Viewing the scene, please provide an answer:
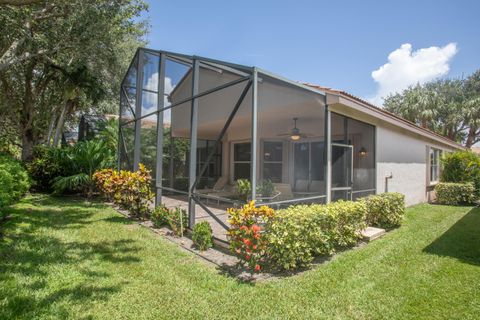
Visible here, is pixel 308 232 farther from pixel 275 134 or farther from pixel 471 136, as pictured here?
pixel 471 136

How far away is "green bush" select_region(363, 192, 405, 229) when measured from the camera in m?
6.64

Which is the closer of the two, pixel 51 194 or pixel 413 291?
pixel 413 291

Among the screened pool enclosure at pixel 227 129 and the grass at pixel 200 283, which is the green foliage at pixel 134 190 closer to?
the screened pool enclosure at pixel 227 129

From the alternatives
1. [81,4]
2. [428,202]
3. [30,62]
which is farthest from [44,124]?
[428,202]

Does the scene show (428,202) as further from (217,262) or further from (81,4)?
(81,4)

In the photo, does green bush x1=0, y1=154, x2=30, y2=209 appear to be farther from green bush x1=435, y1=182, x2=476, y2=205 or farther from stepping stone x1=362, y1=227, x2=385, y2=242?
green bush x1=435, y1=182, x2=476, y2=205

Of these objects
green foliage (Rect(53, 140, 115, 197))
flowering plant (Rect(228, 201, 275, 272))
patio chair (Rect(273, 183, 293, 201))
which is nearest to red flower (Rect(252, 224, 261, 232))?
flowering plant (Rect(228, 201, 275, 272))

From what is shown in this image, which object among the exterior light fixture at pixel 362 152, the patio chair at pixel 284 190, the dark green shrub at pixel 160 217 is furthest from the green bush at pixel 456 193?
the dark green shrub at pixel 160 217

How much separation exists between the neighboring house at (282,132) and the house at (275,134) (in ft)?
0.10

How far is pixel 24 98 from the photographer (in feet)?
46.0

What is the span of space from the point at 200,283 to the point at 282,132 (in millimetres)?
7601

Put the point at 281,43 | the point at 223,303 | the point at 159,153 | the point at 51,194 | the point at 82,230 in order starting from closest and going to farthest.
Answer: the point at 223,303, the point at 82,230, the point at 159,153, the point at 281,43, the point at 51,194

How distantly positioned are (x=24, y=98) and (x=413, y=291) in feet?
57.9

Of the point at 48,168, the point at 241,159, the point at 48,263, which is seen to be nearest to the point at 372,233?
the point at 48,263
